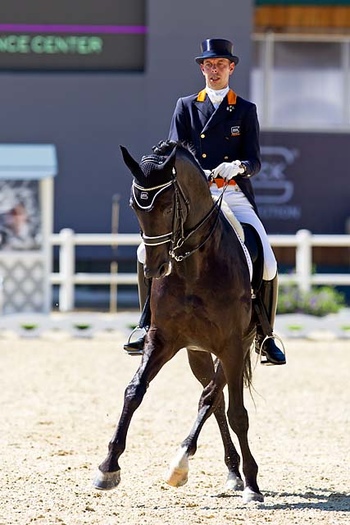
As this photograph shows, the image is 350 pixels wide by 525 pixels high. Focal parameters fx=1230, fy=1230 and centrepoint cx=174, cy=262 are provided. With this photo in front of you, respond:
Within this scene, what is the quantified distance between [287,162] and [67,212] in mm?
4049

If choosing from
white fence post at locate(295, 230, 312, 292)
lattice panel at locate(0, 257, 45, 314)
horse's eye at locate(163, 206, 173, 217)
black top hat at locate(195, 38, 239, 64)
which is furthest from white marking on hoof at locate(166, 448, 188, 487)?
white fence post at locate(295, 230, 312, 292)

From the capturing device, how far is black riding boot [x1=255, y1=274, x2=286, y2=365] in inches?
290

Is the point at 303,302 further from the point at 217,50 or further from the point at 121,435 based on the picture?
the point at 121,435

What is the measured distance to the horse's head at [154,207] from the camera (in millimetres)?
6223

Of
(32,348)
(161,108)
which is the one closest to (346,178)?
(161,108)

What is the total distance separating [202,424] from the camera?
7.25 m

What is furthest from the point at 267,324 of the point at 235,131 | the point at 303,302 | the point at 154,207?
the point at 303,302

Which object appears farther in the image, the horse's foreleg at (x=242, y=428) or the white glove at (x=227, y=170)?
the white glove at (x=227, y=170)

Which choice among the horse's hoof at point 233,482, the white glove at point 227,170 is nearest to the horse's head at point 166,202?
the white glove at point 227,170

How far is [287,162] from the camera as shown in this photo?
71.2 feet

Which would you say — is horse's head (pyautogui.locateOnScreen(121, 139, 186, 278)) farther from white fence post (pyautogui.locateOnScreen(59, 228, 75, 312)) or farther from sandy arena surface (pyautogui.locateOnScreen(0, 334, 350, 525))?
white fence post (pyautogui.locateOnScreen(59, 228, 75, 312))

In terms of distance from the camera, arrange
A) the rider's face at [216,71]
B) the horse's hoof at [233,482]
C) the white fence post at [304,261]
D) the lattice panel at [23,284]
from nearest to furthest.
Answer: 1. the horse's hoof at [233,482]
2. the rider's face at [216,71]
3. the lattice panel at [23,284]
4. the white fence post at [304,261]

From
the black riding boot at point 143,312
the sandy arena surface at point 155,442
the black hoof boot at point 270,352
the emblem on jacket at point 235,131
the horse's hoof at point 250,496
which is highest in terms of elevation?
the emblem on jacket at point 235,131

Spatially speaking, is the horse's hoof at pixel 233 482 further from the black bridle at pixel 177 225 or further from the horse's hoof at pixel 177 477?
the black bridle at pixel 177 225
